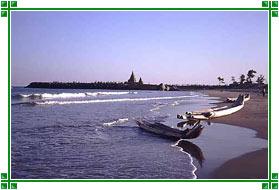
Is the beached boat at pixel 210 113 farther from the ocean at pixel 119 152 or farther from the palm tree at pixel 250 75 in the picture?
the palm tree at pixel 250 75

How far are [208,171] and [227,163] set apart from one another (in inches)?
34.7

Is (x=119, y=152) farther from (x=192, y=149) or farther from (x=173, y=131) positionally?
(x=173, y=131)

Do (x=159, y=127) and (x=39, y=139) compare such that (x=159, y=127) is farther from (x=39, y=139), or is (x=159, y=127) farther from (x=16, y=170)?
(x=16, y=170)

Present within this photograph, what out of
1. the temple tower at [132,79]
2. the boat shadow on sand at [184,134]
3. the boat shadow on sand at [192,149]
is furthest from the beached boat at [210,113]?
the temple tower at [132,79]

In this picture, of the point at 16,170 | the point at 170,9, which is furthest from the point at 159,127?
the point at 170,9

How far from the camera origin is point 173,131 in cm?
1158

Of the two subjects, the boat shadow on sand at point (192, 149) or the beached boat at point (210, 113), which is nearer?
the boat shadow on sand at point (192, 149)

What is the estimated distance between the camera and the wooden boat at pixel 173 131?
10578mm

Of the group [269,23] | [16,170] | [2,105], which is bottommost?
[16,170]

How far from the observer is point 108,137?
38.8 feet

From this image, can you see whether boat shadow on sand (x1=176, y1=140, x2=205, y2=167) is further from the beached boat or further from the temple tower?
the temple tower

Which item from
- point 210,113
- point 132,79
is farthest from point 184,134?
point 132,79

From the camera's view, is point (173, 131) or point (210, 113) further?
point (210, 113)

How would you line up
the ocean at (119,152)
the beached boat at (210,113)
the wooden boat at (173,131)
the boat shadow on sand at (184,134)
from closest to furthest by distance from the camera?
1. the ocean at (119,152)
2. the boat shadow on sand at (184,134)
3. the wooden boat at (173,131)
4. the beached boat at (210,113)
